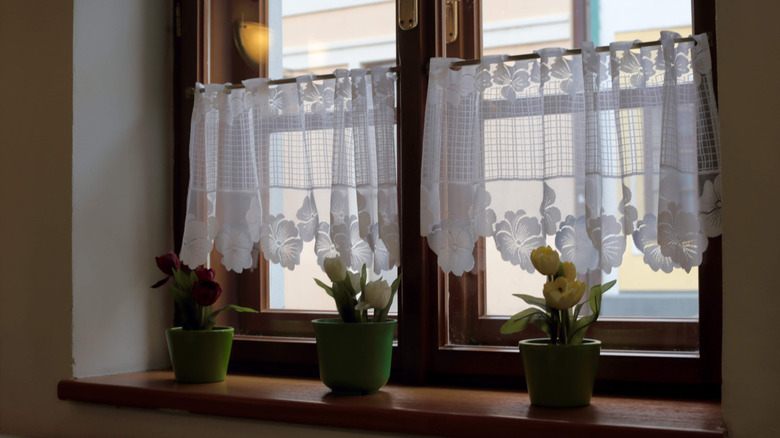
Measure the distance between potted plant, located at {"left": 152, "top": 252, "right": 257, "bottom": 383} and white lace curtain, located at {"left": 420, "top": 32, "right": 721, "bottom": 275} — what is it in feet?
1.58

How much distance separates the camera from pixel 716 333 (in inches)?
53.0

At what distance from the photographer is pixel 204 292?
1.57 m

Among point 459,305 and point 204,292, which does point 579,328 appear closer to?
point 459,305

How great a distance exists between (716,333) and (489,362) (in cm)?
42

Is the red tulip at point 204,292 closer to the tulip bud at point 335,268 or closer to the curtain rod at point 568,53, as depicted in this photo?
the tulip bud at point 335,268

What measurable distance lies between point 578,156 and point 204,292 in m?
0.79

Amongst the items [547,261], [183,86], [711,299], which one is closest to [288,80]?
[183,86]

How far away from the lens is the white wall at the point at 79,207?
5.48ft

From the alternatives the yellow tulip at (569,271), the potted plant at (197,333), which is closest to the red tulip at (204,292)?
the potted plant at (197,333)

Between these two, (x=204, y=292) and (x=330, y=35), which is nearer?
(x=204, y=292)

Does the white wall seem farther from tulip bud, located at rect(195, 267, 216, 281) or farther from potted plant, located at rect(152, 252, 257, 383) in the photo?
tulip bud, located at rect(195, 267, 216, 281)

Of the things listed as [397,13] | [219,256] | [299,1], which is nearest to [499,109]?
[397,13]

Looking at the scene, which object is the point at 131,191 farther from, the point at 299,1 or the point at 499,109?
the point at 499,109
